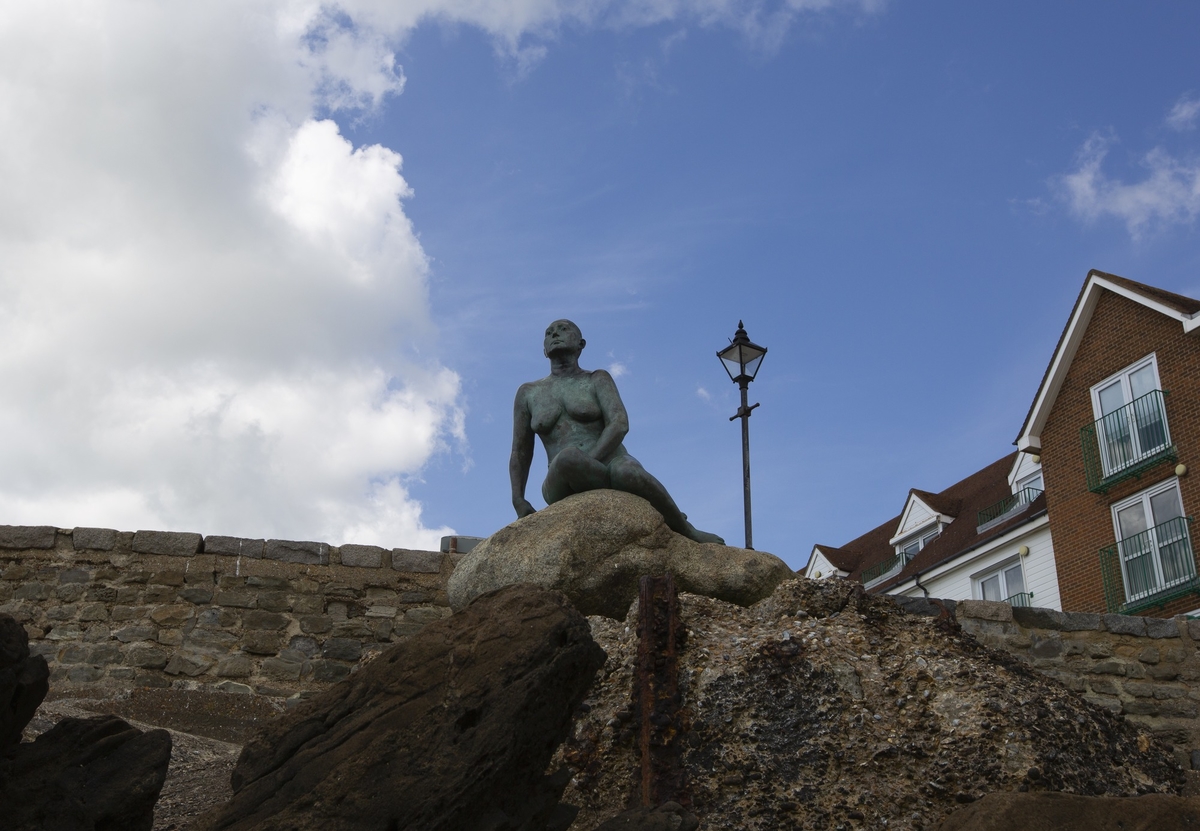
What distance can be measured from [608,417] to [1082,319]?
17.3 metres

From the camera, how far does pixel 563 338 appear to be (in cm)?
689

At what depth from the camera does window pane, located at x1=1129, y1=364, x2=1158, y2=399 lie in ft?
66.0

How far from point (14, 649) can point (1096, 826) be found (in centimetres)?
254

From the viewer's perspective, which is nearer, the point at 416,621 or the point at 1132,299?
the point at 416,621

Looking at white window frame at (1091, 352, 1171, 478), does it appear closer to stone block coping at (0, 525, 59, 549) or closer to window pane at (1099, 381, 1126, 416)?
window pane at (1099, 381, 1126, 416)

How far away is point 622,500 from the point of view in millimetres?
5695

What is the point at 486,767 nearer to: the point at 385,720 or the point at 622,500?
the point at 385,720

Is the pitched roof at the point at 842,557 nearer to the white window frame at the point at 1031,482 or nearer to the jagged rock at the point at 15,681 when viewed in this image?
the white window frame at the point at 1031,482

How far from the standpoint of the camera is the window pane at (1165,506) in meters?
19.7

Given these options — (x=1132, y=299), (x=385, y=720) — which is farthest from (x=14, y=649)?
(x=1132, y=299)

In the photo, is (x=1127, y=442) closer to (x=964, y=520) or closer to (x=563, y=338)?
(x=964, y=520)

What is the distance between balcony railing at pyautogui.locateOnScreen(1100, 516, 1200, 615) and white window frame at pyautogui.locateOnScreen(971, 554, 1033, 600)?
267cm

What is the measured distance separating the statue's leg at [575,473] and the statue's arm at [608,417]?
0.16 m

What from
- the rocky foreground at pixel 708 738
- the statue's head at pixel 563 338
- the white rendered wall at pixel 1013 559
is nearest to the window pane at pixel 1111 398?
the white rendered wall at pixel 1013 559
